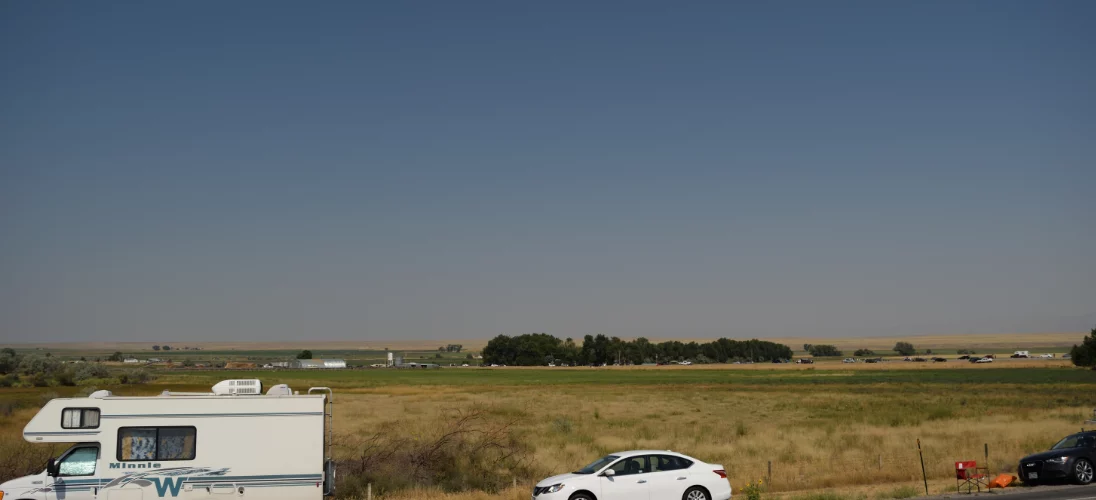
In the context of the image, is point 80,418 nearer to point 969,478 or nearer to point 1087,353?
point 969,478

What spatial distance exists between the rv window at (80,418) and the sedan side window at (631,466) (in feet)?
38.9

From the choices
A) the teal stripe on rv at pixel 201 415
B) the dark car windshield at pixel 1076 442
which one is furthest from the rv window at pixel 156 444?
the dark car windshield at pixel 1076 442

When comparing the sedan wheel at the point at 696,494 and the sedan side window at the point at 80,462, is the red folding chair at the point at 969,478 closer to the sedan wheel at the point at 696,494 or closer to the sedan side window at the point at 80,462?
the sedan wheel at the point at 696,494

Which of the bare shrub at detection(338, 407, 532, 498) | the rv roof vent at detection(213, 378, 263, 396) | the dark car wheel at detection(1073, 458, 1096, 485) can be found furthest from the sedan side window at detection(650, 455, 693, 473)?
the dark car wheel at detection(1073, 458, 1096, 485)

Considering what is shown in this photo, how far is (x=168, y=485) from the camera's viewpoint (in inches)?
706

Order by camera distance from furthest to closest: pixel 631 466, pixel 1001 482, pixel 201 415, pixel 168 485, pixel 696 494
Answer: pixel 1001 482, pixel 631 466, pixel 696 494, pixel 201 415, pixel 168 485

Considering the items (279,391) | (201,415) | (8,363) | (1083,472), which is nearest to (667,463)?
(279,391)

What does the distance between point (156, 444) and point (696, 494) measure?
12582 millimetres

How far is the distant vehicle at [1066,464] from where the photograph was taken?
24.5 m

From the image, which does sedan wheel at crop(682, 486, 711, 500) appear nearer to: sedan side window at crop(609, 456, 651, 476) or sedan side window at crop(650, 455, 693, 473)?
sedan side window at crop(650, 455, 693, 473)

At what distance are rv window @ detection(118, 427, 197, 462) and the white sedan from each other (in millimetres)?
8173

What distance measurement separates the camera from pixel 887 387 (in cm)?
9138

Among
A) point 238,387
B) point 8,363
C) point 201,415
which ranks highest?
point 238,387

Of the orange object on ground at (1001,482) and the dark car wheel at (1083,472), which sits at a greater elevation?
the dark car wheel at (1083,472)
